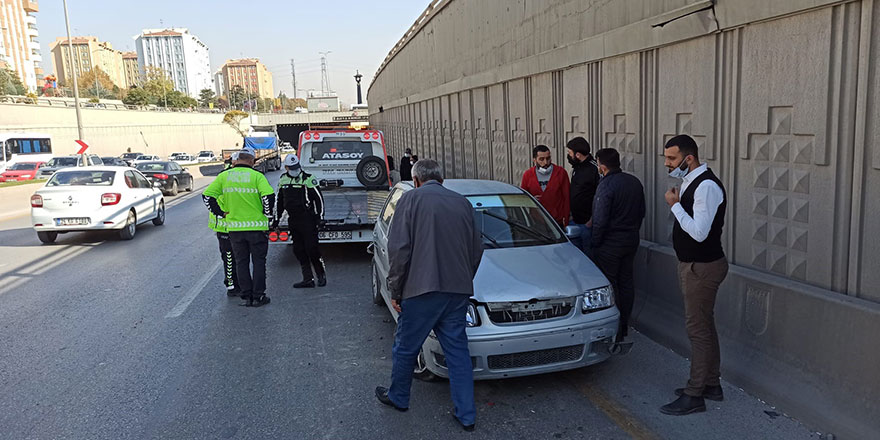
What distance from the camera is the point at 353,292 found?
8656 millimetres

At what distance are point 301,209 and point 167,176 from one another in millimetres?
20285

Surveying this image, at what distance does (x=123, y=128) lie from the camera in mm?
66750

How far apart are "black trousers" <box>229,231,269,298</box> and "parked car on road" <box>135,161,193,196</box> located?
20062 mm

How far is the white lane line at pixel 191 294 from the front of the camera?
25.6 ft

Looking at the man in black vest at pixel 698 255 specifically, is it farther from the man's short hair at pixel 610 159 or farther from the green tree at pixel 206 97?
the green tree at pixel 206 97

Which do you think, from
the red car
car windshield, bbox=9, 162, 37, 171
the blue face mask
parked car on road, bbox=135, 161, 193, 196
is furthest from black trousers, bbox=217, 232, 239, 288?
car windshield, bbox=9, 162, 37, 171

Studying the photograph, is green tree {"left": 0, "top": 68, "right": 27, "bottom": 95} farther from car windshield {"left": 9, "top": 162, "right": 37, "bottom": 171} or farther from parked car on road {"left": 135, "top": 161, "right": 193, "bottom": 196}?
parked car on road {"left": 135, "top": 161, "right": 193, "bottom": 196}

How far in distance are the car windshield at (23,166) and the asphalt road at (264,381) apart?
32.3 meters

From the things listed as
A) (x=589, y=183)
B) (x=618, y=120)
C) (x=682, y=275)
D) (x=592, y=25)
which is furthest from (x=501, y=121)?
(x=682, y=275)

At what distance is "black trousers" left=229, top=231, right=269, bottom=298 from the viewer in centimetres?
799

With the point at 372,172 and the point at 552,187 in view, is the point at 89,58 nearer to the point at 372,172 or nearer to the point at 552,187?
the point at 372,172

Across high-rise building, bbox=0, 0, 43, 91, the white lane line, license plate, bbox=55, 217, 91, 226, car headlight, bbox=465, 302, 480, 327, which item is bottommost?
the white lane line

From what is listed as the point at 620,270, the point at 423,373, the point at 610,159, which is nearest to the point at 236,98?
the point at 610,159

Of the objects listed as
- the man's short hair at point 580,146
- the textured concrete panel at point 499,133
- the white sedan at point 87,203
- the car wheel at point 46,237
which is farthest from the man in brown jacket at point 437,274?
the car wheel at point 46,237
